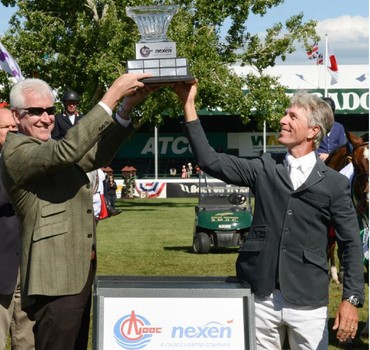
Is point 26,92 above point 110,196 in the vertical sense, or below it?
above

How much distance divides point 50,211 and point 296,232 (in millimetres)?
1219

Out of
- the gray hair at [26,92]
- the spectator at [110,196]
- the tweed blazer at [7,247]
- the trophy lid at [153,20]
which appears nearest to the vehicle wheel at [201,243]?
the spectator at [110,196]

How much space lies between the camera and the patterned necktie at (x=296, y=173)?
5.06 m

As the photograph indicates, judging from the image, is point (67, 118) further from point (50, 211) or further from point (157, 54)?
point (50, 211)

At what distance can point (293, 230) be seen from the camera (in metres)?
4.98

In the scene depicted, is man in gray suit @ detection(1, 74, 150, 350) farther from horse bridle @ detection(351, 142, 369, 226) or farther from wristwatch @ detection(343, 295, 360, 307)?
horse bridle @ detection(351, 142, 369, 226)

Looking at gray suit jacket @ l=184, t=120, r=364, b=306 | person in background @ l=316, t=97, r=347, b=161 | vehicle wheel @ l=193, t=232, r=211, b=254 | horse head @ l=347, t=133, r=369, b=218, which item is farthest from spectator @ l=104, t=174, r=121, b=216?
gray suit jacket @ l=184, t=120, r=364, b=306

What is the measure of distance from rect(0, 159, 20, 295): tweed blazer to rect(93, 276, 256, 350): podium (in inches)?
55.1

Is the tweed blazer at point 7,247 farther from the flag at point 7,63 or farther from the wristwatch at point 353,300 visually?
the flag at point 7,63

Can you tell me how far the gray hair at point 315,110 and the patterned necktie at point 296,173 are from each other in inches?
6.0

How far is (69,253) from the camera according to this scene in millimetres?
4859

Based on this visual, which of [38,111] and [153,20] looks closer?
[38,111]

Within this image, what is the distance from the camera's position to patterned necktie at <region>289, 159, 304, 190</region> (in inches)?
199

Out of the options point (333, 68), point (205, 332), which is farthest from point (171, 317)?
point (333, 68)
